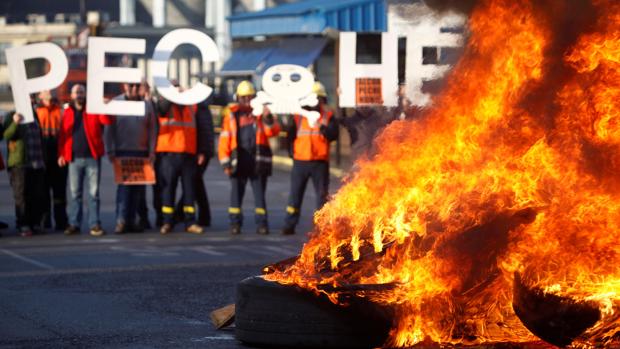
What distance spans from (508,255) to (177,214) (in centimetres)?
1071

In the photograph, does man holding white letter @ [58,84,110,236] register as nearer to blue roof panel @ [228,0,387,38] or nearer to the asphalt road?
the asphalt road

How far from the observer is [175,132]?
1722 cm

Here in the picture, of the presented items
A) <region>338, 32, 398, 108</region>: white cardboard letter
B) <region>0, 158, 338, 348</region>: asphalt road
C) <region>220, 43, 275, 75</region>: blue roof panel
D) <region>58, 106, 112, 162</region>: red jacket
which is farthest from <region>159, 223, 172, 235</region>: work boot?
<region>220, 43, 275, 75</region>: blue roof panel

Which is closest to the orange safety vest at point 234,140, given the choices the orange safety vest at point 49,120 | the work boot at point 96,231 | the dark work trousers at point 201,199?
the dark work trousers at point 201,199

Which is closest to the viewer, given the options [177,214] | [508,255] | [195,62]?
[508,255]

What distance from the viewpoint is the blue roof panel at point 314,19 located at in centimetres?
3541

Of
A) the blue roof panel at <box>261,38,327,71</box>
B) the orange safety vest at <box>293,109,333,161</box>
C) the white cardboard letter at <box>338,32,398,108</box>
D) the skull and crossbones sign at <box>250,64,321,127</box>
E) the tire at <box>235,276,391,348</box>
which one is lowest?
the tire at <box>235,276,391,348</box>

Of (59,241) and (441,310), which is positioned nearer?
(441,310)

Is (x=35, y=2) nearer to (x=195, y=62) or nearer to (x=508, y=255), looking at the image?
(x=195, y=62)

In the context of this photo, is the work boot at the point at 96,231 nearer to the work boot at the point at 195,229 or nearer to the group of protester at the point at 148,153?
the group of protester at the point at 148,153

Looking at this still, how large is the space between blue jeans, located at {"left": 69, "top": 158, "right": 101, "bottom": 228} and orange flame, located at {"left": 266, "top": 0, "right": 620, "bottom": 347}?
28.3 ft

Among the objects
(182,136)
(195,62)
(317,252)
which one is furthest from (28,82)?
(195,62)

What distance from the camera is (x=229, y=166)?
17.3 meters

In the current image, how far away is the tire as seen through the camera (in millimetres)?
8242
